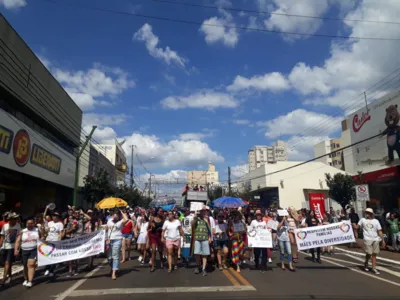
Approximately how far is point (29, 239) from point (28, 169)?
34.0 feet

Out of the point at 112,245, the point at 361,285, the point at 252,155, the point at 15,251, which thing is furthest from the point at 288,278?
the point at 252,155

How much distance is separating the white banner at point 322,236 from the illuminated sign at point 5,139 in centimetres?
1224

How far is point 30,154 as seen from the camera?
58.8 ft

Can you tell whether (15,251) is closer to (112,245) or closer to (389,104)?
(112,245)

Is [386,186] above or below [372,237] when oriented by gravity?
above

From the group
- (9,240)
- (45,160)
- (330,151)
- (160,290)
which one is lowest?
(160,290)

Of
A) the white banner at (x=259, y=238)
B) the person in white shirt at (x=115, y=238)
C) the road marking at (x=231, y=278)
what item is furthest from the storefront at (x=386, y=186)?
the person in white shirt at (x=115, y=238)

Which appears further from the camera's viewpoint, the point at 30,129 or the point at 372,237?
the point at 30,129

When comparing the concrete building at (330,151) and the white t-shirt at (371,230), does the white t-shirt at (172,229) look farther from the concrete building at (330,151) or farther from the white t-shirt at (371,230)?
the concrete building at (330,151)

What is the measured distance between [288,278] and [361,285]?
1674 millimetres

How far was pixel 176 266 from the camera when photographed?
10711 mm

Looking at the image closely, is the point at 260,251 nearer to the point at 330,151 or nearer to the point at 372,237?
the point at 372,237

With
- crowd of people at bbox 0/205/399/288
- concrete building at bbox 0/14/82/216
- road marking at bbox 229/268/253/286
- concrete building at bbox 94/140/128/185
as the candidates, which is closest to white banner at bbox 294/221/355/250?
crowd of people at bbox 0/205/399/288

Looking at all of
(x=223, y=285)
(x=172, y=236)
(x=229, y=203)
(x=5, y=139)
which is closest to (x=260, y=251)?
(x=172, y=236)
